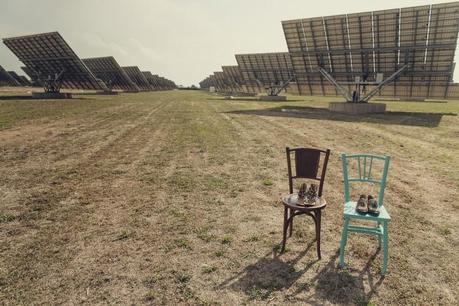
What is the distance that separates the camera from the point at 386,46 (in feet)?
75.4

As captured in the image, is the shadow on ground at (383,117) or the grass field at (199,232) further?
the shadow on ground at (383,117)

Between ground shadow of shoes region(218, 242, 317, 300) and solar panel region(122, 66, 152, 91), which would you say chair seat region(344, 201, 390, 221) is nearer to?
ground shadow of shoes region(218, 242, 317, 300)

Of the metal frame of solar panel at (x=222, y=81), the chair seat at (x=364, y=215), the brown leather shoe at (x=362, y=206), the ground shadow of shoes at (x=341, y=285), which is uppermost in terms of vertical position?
the brown leather shoe at (x=362, y=206)

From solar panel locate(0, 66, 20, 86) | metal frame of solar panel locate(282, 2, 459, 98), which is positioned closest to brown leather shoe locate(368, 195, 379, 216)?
metal frame of solar panel locate(282, 2, 459, 98)

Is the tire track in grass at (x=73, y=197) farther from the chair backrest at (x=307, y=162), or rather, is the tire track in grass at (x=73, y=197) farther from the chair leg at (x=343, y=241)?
the chair leg at (x=343, y=241)

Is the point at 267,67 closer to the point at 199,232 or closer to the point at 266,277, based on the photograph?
the point at 199,232

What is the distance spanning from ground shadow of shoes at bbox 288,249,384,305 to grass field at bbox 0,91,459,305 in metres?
0.02

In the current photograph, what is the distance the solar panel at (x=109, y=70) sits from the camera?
182 ft

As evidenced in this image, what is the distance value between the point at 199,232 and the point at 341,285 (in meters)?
2.61

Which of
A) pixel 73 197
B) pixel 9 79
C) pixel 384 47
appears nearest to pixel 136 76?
pixel 9 79

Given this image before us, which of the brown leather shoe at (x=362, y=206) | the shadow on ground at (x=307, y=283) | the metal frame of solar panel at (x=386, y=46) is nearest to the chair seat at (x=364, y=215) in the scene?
the brown leather shoe at (x=362, y=206)

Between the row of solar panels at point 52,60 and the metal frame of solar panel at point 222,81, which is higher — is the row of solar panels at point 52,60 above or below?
above

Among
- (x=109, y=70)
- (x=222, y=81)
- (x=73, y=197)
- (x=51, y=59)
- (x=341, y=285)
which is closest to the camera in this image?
(x=341, y=285)

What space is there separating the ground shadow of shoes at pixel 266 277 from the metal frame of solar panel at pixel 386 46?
23.4 metres
